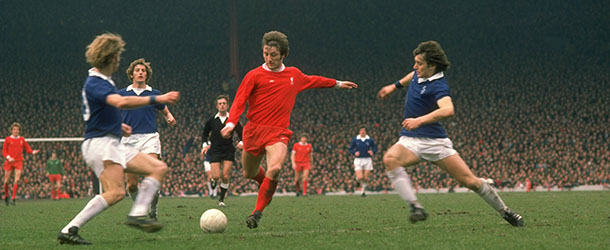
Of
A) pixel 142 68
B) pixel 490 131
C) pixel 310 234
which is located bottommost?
pixel 490 131

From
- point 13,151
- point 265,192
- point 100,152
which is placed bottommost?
point 13,151

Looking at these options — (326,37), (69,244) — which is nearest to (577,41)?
(326,37)

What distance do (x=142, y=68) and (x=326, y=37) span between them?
961 inches

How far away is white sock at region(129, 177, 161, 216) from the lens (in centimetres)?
551

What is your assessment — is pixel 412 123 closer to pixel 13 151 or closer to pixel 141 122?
pixel 141 122

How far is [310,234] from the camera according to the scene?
21.3 ft

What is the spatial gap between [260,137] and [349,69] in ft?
84.4

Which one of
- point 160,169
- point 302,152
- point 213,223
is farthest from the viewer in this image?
point 302,152

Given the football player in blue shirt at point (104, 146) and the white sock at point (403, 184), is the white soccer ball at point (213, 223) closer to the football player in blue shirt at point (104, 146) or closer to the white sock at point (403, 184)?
the football player in blue shirt at point (104, 146)

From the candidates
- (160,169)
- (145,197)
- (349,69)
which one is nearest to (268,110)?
(160,169)

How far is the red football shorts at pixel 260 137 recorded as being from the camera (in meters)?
7.30

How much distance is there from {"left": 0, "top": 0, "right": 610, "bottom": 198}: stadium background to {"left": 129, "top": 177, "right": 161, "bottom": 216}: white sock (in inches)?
809

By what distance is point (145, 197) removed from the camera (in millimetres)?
5648

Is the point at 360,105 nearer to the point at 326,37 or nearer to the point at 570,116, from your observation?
the point at 326,37
